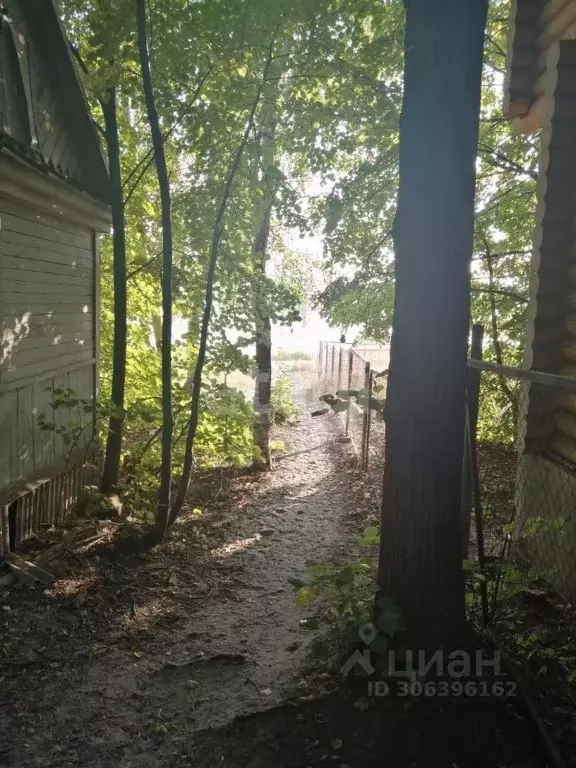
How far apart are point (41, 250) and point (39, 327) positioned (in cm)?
83

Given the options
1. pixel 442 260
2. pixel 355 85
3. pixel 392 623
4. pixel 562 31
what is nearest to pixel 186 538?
pixel 392 623

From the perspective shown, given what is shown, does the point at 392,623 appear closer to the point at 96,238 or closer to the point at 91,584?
the point at 91,584

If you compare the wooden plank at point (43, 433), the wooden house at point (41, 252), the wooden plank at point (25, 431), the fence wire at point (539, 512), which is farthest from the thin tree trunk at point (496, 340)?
the wooden plank at point (25, 431)

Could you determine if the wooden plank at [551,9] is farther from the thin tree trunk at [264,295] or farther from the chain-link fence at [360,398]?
the chain-link fence at [360,398]

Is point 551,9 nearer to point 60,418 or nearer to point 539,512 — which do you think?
point 539,512

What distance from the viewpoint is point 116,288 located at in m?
6.74

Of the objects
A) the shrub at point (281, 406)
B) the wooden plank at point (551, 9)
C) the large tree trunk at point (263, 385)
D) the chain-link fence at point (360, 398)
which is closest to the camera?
the wooden plank at point (551, 9)

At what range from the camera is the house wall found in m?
5.17

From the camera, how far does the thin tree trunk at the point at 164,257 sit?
5.00 meters

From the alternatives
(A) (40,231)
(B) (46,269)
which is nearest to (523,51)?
(A) (40,231)

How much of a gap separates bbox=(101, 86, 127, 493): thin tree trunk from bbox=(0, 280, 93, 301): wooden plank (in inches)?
22.0

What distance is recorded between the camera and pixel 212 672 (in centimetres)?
383

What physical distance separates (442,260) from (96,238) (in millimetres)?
6022

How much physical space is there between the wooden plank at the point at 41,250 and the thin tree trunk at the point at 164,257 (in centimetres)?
135
